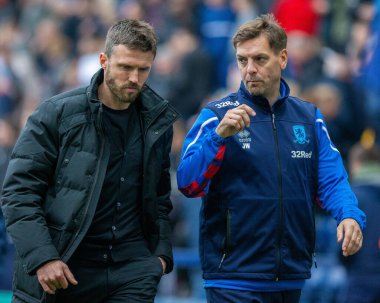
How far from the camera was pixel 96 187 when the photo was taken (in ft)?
21.1

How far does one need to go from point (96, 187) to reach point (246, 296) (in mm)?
1111

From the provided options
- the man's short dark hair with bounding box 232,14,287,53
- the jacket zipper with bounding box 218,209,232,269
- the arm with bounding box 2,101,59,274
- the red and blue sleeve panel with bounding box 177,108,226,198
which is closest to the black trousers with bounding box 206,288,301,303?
the jacket zipper with bounding box 218,209,232,269

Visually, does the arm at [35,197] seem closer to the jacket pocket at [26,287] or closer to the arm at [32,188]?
the arm at [32,188]

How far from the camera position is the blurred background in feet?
36.7

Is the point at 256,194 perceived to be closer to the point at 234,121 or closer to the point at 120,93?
the point at 234,121

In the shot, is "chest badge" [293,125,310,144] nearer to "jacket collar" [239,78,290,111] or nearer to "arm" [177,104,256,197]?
"jacket collar" [239,78,290,111]

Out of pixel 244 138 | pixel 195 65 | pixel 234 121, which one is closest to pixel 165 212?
pixel 244 138

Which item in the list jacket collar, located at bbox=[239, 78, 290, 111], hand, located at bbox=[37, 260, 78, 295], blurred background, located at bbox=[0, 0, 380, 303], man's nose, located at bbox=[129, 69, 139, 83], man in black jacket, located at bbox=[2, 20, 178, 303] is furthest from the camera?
blurred background, located at bbox=[0, 0, 380, 303]

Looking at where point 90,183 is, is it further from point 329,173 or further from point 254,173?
point 329,173

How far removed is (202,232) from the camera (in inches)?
267

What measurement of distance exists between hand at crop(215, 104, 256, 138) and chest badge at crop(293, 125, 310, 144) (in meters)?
0.48

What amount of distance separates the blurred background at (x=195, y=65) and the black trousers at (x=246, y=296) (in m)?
2.11

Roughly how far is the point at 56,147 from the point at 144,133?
1.86 ft

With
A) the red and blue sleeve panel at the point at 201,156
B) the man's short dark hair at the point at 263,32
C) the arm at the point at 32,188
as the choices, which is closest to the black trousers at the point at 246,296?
the red and blue sleeve panel at the point at 201,156
